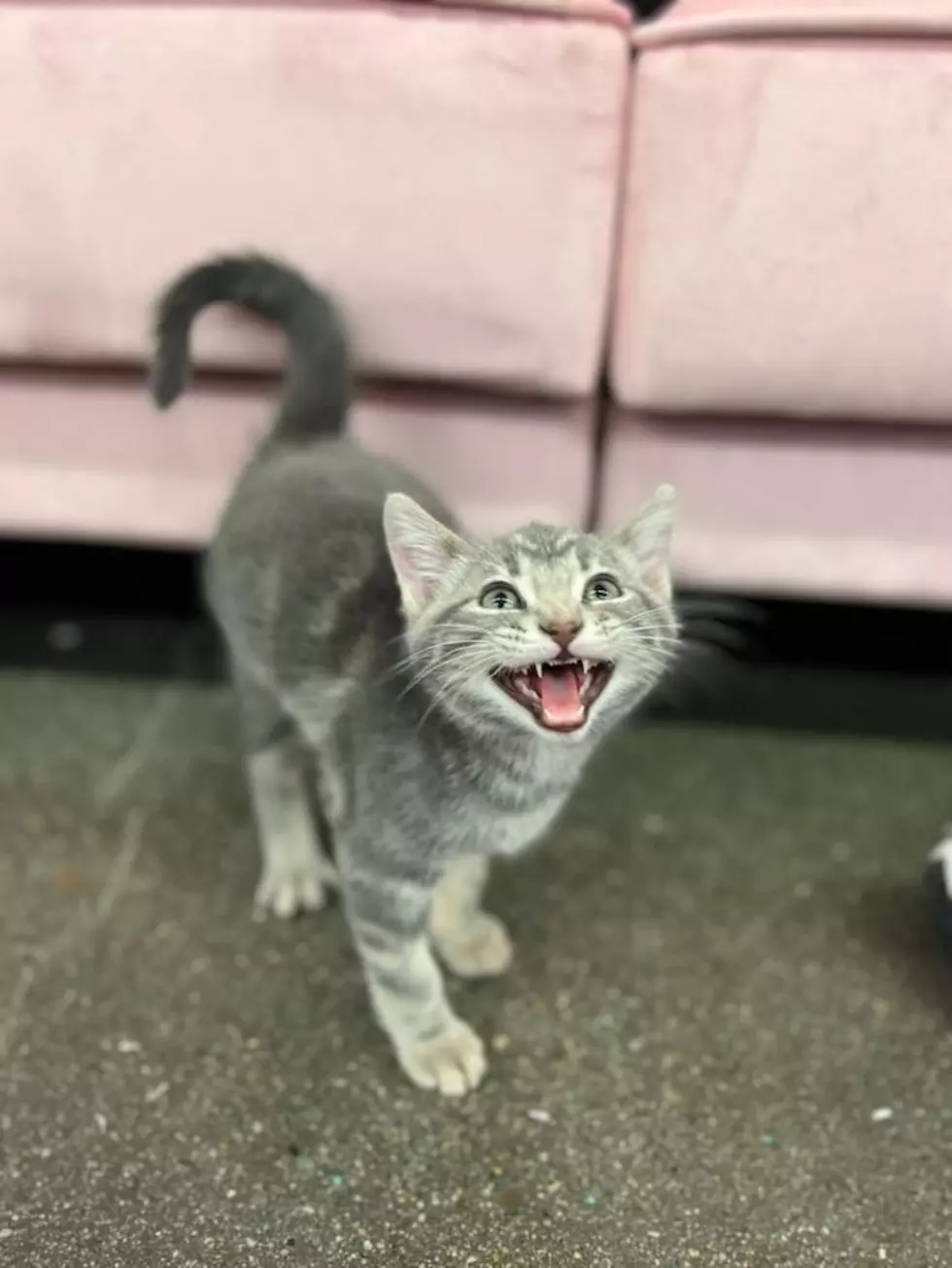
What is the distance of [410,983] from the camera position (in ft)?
3.06

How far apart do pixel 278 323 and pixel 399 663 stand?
1.29ft

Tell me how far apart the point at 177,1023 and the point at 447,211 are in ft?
2.44

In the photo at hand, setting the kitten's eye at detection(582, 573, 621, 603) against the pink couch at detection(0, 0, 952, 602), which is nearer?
the kitten's eye at detection(582, 573, 621, 603)

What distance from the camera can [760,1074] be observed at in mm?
948

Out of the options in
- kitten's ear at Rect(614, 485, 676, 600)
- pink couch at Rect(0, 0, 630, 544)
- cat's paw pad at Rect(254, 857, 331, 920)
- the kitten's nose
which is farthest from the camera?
cat's paw pad at Rect(254, 857, 331, 920)

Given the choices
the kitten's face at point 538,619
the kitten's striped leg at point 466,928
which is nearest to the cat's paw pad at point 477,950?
the kitten's striped leg at point 466,928

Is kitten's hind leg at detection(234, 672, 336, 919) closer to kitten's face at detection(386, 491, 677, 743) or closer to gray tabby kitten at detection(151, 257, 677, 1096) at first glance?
gray tabby kitten at detection(151, 257, 677, 1096)

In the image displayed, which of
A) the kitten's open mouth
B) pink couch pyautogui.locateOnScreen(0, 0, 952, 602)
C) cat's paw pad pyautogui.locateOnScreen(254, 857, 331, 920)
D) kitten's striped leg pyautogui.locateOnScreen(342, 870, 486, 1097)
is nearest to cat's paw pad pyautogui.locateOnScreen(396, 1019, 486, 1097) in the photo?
kitten's striped leg pyautogui.locateOnScreen(342, 870, 486, 1097)

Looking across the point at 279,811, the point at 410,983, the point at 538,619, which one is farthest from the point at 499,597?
the point at 279,811

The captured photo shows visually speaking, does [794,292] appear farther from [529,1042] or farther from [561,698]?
[529,1042]

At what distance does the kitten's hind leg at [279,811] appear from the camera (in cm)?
112

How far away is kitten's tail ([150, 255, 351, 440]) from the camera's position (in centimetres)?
104

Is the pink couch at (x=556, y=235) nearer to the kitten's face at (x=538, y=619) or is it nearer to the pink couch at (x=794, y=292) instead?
the pink couch at (x=794, y=292)

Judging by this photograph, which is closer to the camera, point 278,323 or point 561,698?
point 561,698
